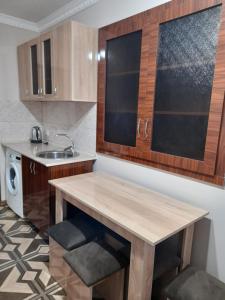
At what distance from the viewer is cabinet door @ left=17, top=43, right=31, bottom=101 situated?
8.68 ft

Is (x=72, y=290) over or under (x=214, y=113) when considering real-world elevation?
under

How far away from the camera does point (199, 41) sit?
1.41m

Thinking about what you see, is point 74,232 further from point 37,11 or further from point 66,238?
point 37,11

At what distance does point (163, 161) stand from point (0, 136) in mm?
2265

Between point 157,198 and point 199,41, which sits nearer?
point 199,41

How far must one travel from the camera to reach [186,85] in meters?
1.51

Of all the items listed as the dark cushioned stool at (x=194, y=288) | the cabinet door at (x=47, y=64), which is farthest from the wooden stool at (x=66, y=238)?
the cabinet door at (x=47, y=64)

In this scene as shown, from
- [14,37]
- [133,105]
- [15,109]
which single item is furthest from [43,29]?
[133,105]

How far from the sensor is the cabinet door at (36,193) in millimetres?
2129

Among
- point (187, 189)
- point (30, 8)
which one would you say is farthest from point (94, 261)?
point (30, 8)

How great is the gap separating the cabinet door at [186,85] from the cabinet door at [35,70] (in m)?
1.33

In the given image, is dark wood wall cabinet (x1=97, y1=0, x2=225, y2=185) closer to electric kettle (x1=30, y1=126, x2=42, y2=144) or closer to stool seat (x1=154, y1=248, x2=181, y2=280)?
stool seat (x1=154, y1=248, x2=181, y2=280)

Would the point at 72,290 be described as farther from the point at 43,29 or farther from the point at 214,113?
the point at 43,29

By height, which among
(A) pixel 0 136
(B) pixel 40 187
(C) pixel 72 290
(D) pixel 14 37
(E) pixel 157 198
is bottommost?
(C) pixel 72 290
